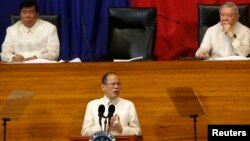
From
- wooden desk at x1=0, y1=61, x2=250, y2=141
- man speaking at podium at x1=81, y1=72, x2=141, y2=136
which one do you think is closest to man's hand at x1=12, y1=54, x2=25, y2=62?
wooden desk at x1=0, y1=61, x2=250, y2=141

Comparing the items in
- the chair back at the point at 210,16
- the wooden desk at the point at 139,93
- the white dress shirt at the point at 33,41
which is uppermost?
the chair back at the point at 210,16

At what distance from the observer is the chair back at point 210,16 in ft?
25.8

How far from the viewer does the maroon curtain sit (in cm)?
891

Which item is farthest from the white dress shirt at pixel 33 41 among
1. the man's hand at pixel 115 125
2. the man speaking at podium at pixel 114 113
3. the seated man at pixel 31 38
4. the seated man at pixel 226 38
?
the man's hand at pixel 115 125

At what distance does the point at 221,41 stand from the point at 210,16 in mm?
556

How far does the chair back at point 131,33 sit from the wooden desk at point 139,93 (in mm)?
1512

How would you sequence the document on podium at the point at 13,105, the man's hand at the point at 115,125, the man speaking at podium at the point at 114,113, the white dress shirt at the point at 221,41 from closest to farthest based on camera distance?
the man's hand at the point at 115,125, the document on podium at the point at 13,105, the man speaking at podium at the point at 114,113, the white dress shirt at the point at 221,41

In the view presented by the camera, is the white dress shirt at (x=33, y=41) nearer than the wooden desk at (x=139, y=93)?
No

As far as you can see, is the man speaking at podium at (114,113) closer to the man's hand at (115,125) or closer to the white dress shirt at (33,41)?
the man's hand at (115,125)

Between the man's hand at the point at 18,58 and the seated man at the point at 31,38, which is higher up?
the seated man at the point at 31,38

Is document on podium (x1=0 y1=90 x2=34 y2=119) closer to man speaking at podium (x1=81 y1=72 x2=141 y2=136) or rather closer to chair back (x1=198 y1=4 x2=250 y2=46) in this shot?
man speaking at podium (x1=81 y1=72 x2=141 y2=136)

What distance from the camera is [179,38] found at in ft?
29.3

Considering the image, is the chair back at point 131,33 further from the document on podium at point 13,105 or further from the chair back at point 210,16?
the document on podium at point 13,105

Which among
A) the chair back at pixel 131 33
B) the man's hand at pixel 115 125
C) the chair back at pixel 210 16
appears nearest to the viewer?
the man's hand at pixel 115 125
